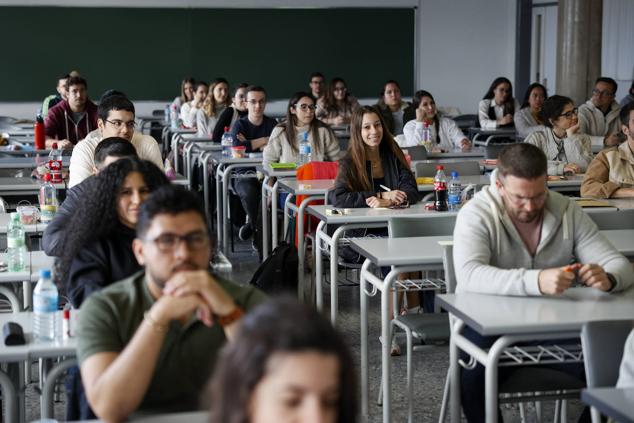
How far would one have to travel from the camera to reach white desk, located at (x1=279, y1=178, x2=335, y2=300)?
6285 mm

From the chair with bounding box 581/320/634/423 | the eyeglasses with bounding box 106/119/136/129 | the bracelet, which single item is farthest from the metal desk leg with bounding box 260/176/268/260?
the bracelet

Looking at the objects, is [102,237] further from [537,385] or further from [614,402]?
[614,402]

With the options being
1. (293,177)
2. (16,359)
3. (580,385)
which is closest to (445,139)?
(293,177)

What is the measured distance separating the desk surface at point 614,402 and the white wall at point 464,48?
47.5 ft

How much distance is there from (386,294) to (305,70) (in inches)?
487

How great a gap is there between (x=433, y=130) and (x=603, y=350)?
23.0 ft

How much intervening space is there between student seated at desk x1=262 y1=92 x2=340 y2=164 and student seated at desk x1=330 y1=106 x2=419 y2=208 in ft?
6.87

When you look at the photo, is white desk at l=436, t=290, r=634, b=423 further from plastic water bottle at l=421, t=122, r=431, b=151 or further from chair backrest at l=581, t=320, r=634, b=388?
plastic water bottle at l=421, t=122, r=431, b=151

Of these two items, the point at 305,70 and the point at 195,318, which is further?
the point at 305,70

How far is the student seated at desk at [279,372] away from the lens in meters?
1.48

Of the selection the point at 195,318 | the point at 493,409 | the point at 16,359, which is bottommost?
the point at 493,409

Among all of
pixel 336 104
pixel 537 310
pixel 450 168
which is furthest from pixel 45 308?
pixel 336 104

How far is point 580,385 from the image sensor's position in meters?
3.50

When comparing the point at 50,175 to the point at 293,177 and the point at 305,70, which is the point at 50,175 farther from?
the point at 305,70
